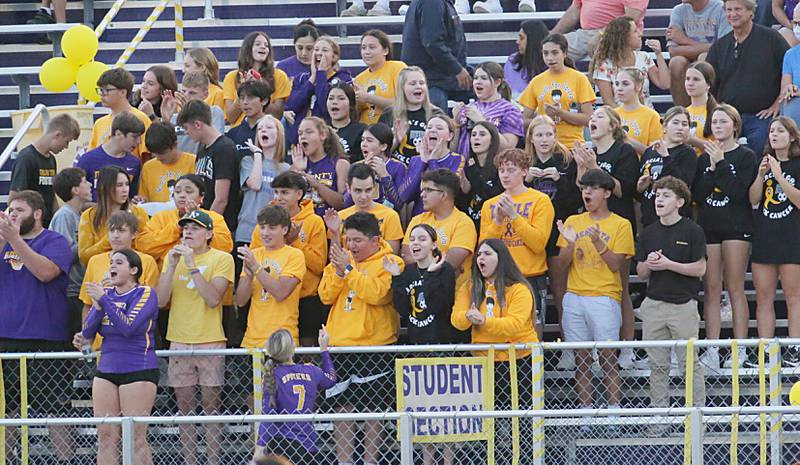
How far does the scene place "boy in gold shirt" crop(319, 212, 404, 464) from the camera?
9594 millimetres

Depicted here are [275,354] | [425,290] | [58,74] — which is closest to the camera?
[275,354]

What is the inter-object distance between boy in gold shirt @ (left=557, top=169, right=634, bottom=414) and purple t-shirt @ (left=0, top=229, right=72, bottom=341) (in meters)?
3.43

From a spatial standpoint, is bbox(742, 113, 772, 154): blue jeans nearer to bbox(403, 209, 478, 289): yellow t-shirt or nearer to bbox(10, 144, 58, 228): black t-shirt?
bbox(403, 209, 478, 289): yellow t-shirt

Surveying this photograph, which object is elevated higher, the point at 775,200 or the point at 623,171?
the point at 623,171

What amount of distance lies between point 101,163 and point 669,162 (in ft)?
13.5

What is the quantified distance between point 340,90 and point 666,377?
11.1ft

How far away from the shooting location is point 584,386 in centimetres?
963

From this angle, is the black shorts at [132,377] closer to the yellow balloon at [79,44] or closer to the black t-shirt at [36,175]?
the black t-shirt at [36,175]

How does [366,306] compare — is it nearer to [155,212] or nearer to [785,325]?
[155,212]

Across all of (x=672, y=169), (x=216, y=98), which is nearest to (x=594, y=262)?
(x=672, y=169)

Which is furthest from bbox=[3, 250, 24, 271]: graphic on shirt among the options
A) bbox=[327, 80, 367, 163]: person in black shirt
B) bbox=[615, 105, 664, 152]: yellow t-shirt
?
bbox=[615, 105, 664, 152]: yellow t-shirt

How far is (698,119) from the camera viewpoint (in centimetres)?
1111

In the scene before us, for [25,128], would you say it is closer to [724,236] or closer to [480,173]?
[480,173]

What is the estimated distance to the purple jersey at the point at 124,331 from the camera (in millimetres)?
9352
